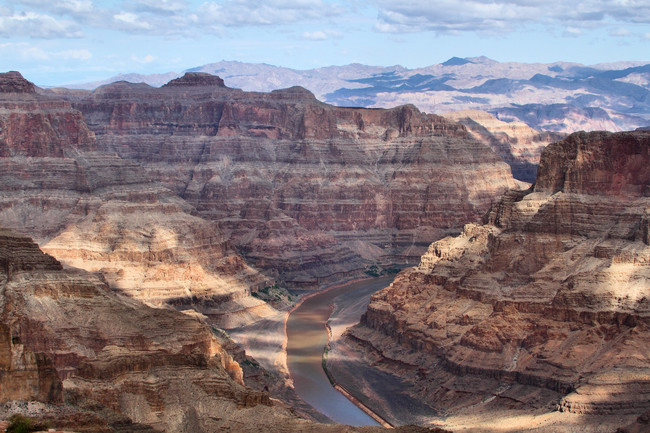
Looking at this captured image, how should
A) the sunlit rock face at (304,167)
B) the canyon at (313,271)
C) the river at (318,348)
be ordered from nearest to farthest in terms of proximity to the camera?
the canyon at (313,271) → the river at (318,348) → the sunlit rock face at (304,167)

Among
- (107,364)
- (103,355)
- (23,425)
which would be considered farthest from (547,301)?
(23,425)

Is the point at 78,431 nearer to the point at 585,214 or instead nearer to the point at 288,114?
the point at 585,214

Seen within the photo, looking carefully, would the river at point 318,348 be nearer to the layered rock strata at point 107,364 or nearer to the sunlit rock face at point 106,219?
the sunlit rock face at point 106,219

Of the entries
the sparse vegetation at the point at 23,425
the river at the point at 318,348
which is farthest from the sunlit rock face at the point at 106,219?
the sparse vegetation at the point at 23,425

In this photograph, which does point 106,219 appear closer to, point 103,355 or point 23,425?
point 103,355

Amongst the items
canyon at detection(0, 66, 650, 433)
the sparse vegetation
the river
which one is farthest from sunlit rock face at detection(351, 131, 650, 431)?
the sparse vegetation
